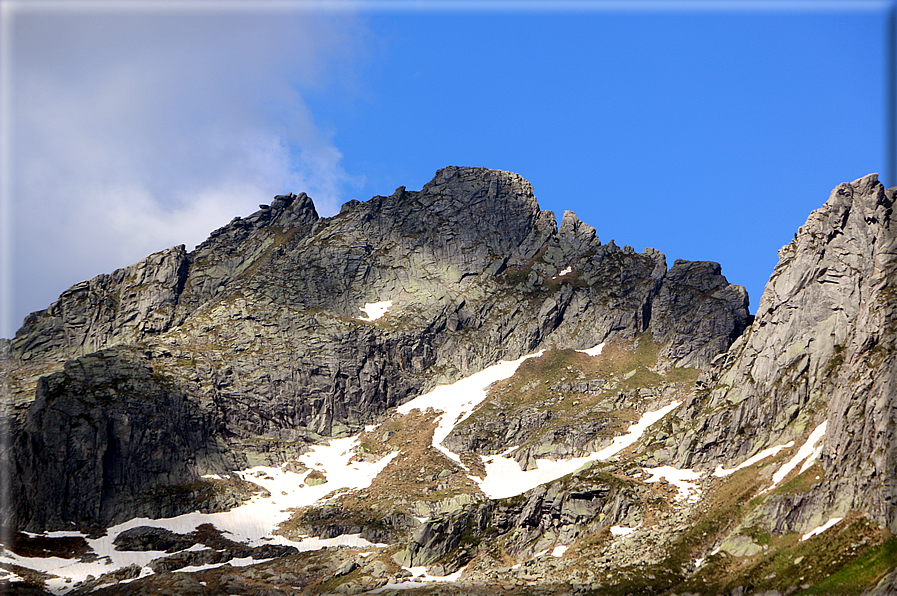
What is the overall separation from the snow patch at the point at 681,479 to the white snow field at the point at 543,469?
65.5 ft

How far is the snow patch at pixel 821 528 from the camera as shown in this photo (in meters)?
90.9

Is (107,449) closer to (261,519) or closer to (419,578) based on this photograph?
(261,519)

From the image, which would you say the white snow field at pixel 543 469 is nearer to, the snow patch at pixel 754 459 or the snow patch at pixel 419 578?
the snow patch at pixel 754 459

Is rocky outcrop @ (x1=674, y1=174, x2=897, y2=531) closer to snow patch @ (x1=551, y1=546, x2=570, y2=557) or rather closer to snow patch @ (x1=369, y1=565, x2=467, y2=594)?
snow patch @ (x1=551, y1=546, x2=570, y2=557)

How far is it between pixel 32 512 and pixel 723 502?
4794 inches

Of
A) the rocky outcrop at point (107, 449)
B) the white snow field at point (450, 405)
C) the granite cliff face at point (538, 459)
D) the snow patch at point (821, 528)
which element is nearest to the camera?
the snow patch at point (821, 528)

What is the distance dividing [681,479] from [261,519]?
79237 mm

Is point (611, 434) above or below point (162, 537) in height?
above

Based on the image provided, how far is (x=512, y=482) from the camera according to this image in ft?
523

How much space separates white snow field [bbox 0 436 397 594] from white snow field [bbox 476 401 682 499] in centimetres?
2504

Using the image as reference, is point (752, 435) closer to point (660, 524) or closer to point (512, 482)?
point (660, 524)

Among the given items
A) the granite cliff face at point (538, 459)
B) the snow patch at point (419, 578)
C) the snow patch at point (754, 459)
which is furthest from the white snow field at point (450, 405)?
the snow patch at point (754, 459)

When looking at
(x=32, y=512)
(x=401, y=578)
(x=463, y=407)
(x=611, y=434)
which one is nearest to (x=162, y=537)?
(x=32, y=512)

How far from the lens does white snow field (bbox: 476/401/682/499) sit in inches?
6122
